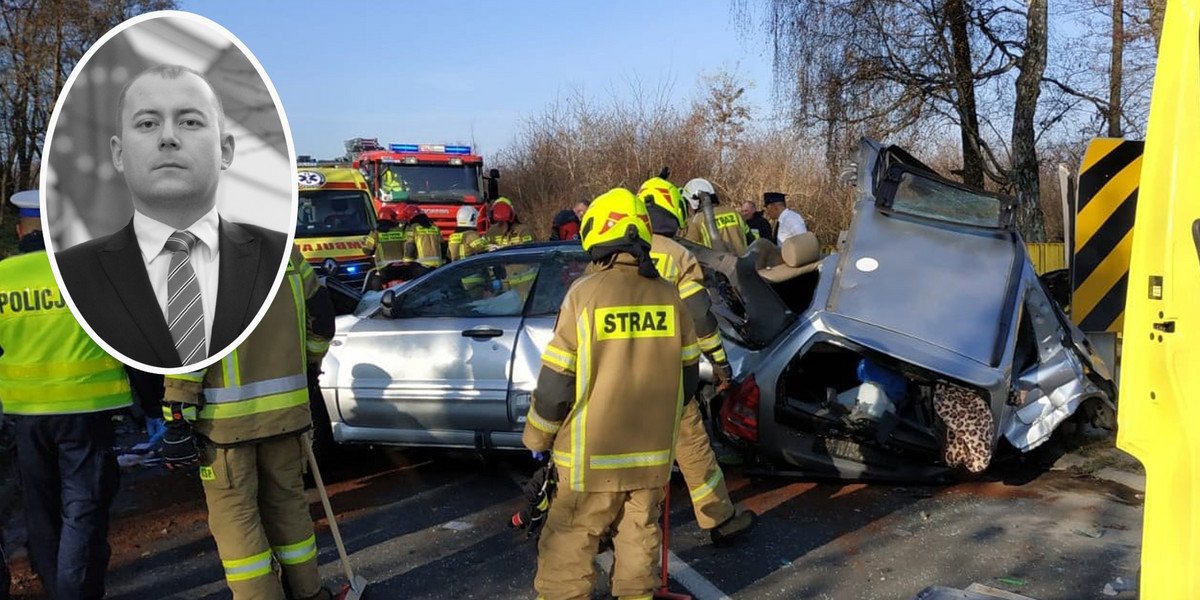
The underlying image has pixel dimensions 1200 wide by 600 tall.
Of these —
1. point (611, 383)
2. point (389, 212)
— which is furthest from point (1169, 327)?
point (389, 212)

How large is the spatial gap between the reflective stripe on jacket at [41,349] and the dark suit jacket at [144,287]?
1615 millimetres

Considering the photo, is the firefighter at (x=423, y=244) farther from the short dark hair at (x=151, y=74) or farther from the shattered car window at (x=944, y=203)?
the short dark hair at (x=151, y=74)

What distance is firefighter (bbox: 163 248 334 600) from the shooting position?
3.71 m

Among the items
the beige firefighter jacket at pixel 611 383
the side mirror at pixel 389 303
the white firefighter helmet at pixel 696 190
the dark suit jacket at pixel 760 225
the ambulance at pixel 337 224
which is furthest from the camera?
the ambulance at pixel 337 224

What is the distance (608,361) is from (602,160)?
24.4 metres

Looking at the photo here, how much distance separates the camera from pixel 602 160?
2750 cm

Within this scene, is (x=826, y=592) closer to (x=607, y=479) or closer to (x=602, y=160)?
(x=607, y=479)

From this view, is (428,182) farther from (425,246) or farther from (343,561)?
(343,561)

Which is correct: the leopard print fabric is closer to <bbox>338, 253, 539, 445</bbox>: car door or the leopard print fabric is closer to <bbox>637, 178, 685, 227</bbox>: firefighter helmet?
<bbox>637, 178, 685, 227</bbox>: firefighter helmet

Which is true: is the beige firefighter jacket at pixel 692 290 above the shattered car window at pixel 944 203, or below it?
below

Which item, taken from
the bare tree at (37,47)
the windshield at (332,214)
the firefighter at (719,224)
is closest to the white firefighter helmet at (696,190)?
the firefighter at (719,224)

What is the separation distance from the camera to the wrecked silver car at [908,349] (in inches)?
212

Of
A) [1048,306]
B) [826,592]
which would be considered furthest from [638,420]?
[1048,306]

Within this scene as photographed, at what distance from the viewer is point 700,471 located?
4.80 m
